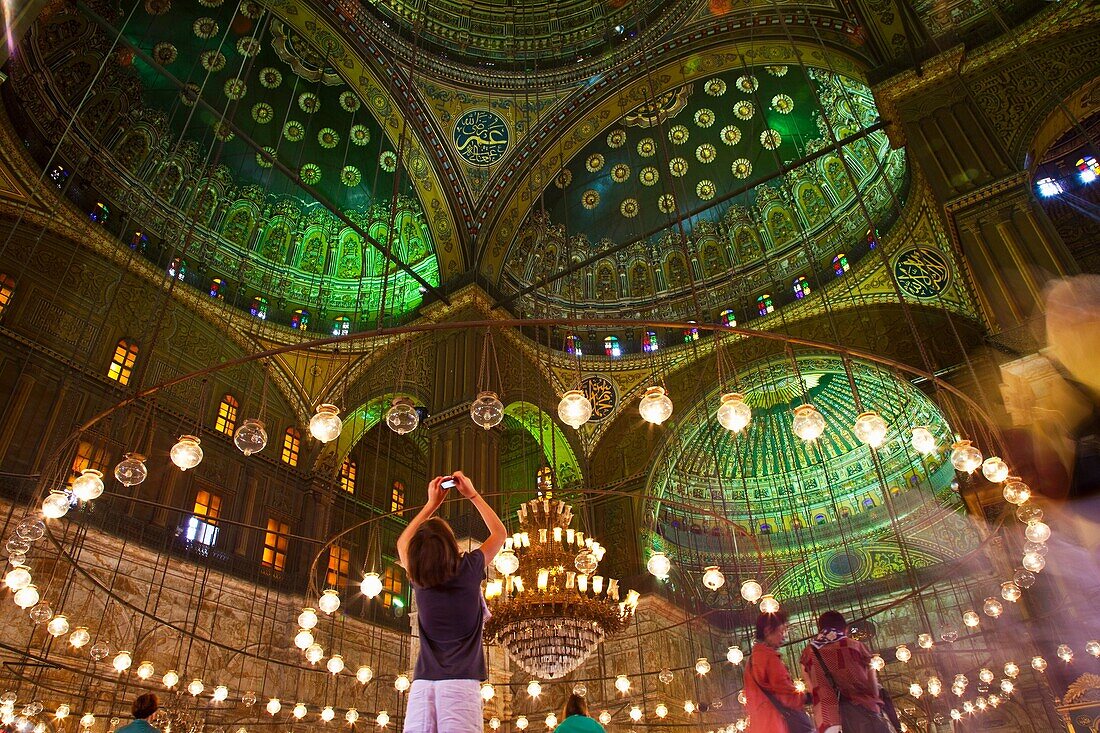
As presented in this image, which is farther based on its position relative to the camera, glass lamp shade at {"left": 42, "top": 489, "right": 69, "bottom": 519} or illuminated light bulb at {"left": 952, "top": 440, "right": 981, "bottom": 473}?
illuminated light bulb at {"left": 952, "top": 440, "right": 981, "bottom": 473}

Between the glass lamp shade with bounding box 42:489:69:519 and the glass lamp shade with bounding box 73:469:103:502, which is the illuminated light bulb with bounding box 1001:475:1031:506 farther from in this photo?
the glass lamp shade with bounding box 42:489:69:519

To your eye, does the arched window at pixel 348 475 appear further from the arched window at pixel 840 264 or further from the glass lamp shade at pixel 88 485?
the arched window at pixel 840 264

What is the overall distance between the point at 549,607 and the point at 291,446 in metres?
7.33

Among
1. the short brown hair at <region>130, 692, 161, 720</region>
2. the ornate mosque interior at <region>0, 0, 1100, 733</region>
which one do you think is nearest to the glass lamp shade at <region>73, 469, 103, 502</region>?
the short brown hair at <region>130, 692, 161, 720</region>

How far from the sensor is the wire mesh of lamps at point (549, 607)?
716 centimetres

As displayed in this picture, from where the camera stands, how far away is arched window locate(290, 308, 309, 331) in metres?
13.0

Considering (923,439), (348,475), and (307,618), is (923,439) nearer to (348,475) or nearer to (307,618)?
(307,618)

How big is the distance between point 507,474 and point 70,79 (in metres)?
9.58

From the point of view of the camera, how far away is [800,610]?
1577 cm

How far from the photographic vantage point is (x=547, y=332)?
8461 millimetres

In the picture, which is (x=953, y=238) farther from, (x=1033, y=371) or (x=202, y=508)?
(x=202, y=508)

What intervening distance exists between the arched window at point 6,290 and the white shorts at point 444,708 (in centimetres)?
1035

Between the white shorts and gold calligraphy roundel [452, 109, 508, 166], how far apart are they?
12012 millimetres

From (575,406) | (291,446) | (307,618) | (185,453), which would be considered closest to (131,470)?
(185,453)
